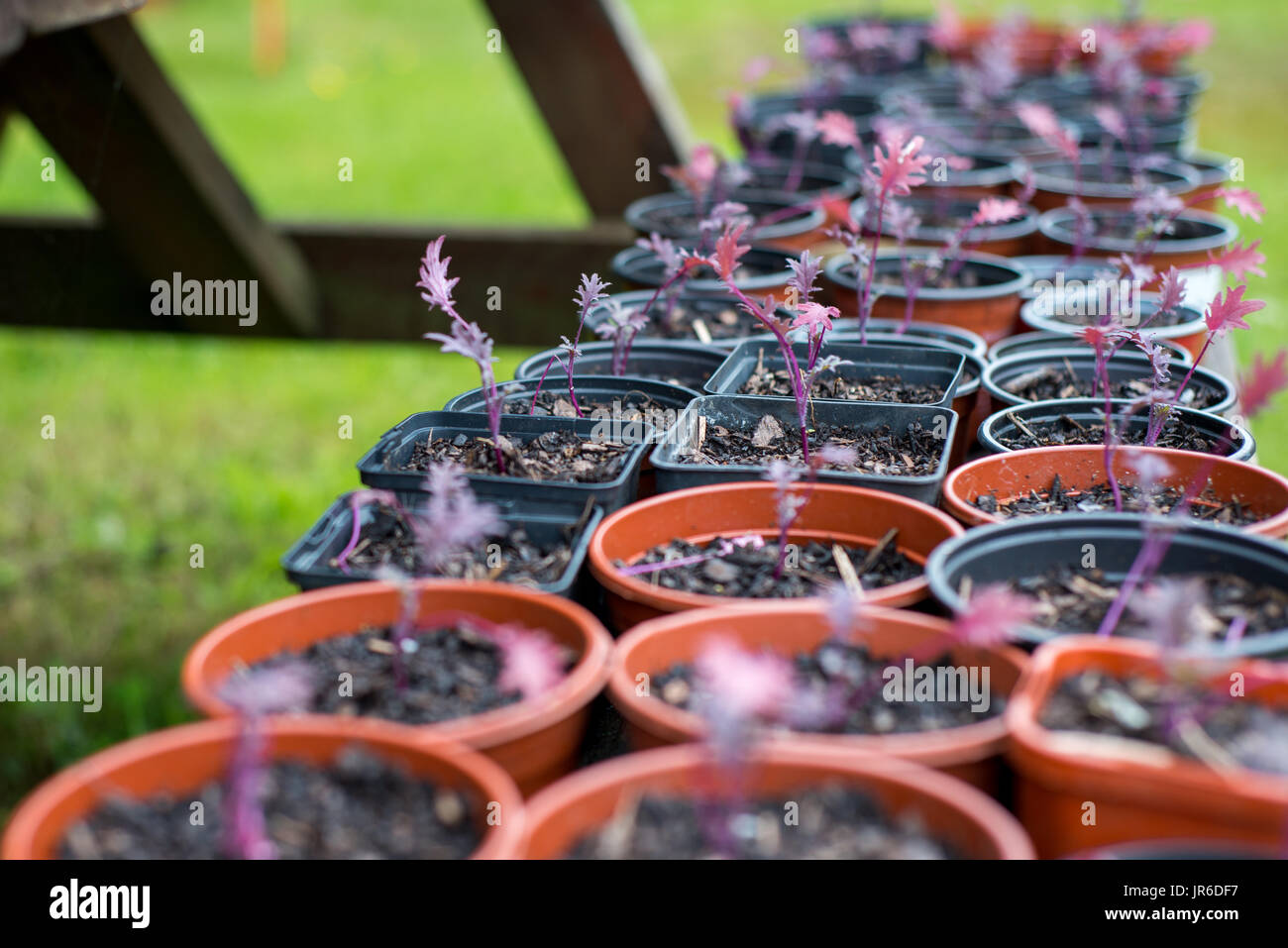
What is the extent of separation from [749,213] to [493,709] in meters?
2.07

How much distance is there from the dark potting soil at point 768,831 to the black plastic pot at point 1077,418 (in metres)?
0.82

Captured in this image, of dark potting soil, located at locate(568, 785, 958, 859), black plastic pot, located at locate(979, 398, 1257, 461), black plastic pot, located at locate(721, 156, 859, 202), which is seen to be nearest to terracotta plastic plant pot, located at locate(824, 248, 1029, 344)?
black plastic pot, located at locate(979, 398, 1257, 461)

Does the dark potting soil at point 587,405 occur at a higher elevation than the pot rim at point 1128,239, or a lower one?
lower

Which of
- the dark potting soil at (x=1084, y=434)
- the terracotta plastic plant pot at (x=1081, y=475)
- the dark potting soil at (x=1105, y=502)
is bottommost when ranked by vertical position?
the dark potting soil at (x=1105, y=502)

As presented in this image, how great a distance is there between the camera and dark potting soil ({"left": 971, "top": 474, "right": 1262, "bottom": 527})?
4.85ft

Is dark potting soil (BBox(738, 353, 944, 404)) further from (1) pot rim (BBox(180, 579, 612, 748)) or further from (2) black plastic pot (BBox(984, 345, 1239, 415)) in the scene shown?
(1) pot rim (BBox(180, 579, 612, 748))

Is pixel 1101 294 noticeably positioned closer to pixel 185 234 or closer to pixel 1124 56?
pixel 1124 56

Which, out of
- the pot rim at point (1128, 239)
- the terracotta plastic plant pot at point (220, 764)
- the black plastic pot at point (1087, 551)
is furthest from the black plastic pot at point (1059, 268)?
the terracotta plastic plant pot at point (220, 764)

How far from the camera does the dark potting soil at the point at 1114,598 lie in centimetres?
119

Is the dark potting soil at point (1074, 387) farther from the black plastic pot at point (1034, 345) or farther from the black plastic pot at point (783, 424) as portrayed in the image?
the black plastic pot at point (783, 424)

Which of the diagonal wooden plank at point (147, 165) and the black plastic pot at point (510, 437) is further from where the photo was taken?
the diagonal wooden plank at point (147, 165)

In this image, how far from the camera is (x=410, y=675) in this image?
115 cm

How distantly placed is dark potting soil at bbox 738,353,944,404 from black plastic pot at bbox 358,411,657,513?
344 millimetres

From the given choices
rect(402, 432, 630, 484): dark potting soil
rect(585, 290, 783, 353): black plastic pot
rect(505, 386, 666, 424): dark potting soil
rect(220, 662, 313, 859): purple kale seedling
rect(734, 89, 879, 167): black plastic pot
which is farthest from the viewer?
rect(734, 89, 879, 167): black plastic pot
